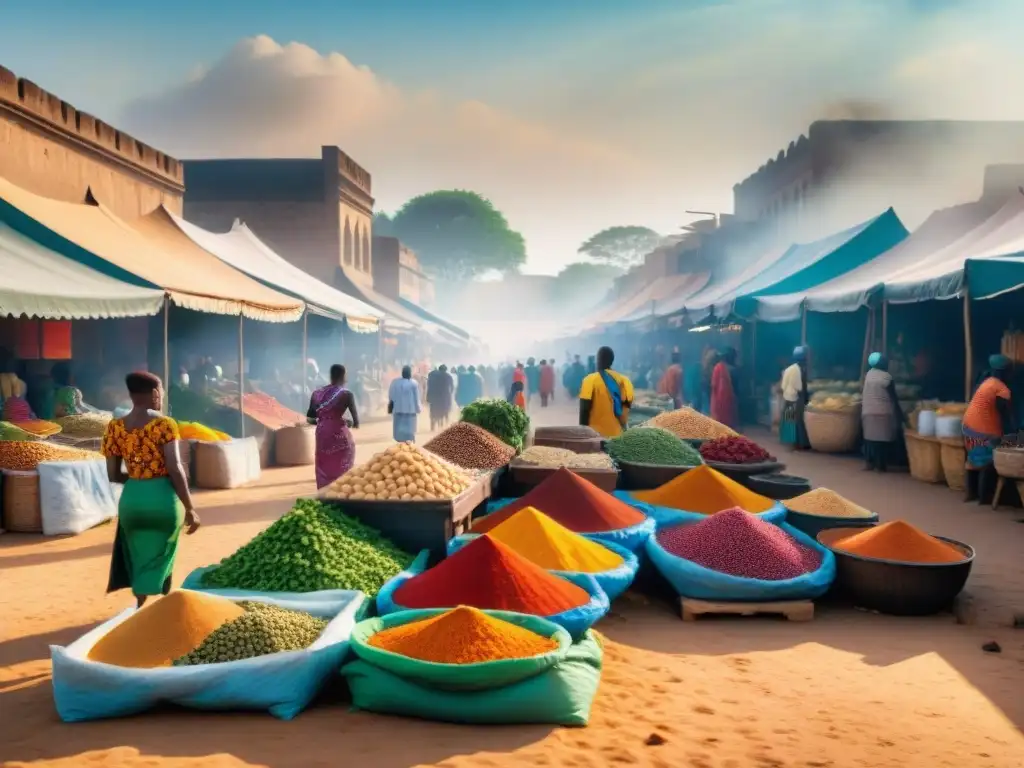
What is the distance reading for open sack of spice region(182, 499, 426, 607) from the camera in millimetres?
4184

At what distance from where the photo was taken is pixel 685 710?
11.8 feet

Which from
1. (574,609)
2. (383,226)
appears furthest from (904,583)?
(383,226)

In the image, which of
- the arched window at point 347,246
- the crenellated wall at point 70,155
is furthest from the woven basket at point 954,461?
the arched window at point 347,246

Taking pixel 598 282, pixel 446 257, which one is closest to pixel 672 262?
pixel 446 257

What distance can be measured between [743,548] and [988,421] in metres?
4.57

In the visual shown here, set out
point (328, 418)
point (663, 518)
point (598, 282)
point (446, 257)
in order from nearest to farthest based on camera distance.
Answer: point (663, 518) < point (328, 418) < point (446, 257) < point (598, 282)

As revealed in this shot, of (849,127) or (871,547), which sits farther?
(849,127)

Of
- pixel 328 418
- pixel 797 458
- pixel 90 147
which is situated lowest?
pixel 797 458

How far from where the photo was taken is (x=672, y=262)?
3328cm

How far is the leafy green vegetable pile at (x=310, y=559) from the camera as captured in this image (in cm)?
424

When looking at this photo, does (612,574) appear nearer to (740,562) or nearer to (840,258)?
(740,562)

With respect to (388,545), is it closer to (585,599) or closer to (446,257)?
(585,599)

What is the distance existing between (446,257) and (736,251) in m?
41.9

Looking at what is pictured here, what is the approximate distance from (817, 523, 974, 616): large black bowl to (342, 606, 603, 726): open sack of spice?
230 centimetres
